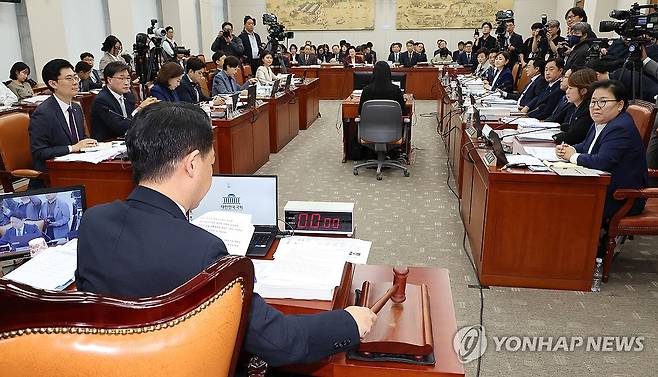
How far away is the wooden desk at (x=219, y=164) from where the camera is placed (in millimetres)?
3113

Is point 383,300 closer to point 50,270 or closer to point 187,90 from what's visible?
point 50,270

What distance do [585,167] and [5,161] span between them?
3.49m

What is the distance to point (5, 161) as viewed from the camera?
327 centimetres

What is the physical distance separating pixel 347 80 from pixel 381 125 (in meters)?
6.40

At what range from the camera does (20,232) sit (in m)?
1.87

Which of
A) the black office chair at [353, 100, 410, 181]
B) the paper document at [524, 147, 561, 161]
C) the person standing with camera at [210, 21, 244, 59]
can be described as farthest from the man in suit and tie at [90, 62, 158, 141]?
the person standing with camera at [210, 21, 244, 59]

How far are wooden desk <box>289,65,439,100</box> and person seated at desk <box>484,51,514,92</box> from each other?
4308 millimetres

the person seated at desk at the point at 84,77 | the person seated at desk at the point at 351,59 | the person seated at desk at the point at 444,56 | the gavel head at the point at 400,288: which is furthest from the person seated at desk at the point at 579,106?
the person seated at desk at the point at 444,56

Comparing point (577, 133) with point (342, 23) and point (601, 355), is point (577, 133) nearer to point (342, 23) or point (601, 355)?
point (601, 355)

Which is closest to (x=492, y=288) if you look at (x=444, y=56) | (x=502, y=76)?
(x=502, y=76)

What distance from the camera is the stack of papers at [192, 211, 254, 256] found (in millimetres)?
1558

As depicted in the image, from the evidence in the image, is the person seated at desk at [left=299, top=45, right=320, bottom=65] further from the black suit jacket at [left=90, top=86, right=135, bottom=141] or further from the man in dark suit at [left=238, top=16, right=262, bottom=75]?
the black suit jacket at [left=90, top=86, right=135, bottom=141]

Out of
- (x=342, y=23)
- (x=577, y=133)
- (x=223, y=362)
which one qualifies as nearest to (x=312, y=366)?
(x=223, y=362)

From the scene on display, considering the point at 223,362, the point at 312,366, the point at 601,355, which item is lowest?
the point at 601,355
